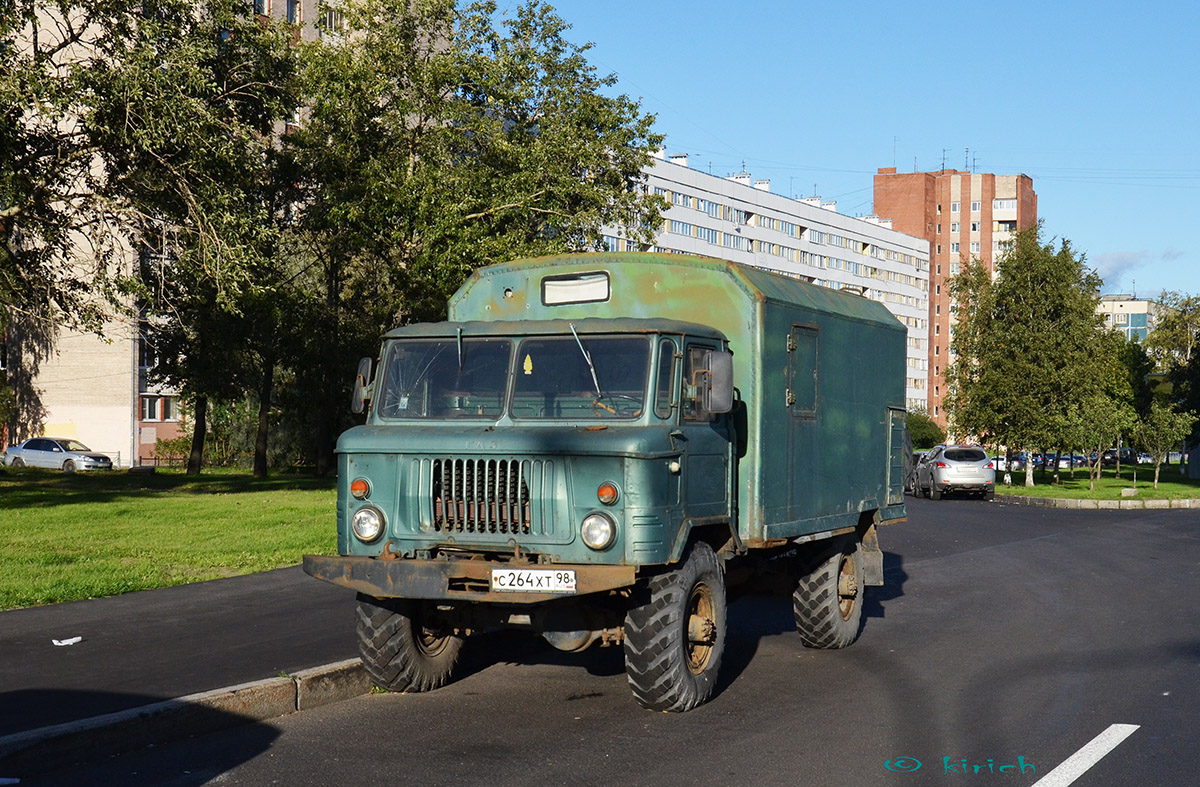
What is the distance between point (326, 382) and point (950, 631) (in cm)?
3129

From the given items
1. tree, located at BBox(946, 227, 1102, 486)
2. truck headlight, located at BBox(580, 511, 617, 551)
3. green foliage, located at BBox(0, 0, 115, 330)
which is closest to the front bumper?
truck headlight, located at BBox(580, 511, 617, 551)

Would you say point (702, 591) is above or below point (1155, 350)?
below

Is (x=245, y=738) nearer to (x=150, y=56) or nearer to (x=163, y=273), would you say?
(x=150, y=56)

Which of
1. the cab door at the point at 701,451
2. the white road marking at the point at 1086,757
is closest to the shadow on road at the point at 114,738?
the cab door at the point at 701,451

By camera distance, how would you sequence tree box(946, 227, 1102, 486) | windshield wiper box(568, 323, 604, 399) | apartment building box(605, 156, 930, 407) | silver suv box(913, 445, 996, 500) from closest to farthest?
windshield wiper box(568, 323, 604, 399), silver suv box(913, 445, 996, 500), tree box(946, 227, 1102, 486), apartment building box(605, 156, 930, 407)

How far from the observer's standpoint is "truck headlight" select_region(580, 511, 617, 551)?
24.1ft

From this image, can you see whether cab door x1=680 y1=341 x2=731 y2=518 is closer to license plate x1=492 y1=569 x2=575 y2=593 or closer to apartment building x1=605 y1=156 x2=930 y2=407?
license plate x1=492 y1=569 x2=575 y2=593

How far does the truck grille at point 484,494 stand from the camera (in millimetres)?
7551

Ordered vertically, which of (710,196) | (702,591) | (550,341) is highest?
(710,196)

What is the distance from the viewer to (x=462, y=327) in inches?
334

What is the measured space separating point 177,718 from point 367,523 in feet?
5.21

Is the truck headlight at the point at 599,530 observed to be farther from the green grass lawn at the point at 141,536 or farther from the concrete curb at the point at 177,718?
the green grass lawn at the point at 141,536

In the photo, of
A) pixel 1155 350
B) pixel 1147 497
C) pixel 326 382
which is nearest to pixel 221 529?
pixel 326 382

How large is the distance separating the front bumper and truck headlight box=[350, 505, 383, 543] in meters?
0.22
